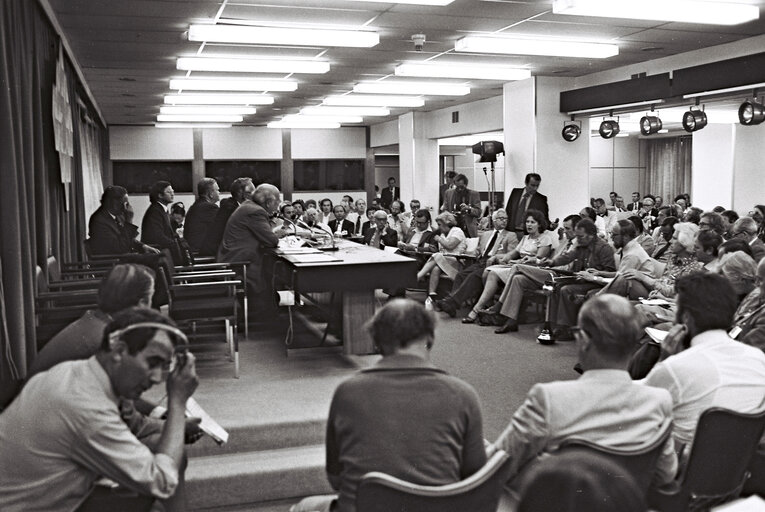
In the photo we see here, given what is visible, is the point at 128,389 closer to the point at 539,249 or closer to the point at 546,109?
the point at 539,249

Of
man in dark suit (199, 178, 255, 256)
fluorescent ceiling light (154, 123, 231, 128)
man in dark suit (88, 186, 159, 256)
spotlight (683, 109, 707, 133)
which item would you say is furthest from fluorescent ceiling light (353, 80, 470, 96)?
fluorescent ceiling light (154, 123, 231, 128)

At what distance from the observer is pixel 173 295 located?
596cm

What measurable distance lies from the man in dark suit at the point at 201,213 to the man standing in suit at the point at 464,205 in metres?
4.48

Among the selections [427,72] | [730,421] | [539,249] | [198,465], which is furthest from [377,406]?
[427,72]

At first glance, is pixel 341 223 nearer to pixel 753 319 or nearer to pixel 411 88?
pixel 411 88

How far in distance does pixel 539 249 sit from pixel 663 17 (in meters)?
2.80

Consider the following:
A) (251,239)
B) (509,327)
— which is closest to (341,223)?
(509,327)

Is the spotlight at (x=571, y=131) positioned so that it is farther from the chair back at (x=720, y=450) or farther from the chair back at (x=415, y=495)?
the chair back at (x=415, y=495)

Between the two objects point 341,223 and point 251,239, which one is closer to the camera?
point 251,239

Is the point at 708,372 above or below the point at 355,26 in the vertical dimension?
below

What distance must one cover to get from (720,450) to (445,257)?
24.1 ft

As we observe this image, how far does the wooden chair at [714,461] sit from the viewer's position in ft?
8.33

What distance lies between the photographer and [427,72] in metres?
10.5

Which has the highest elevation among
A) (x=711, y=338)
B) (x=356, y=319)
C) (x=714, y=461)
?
(x=711, y=338)
